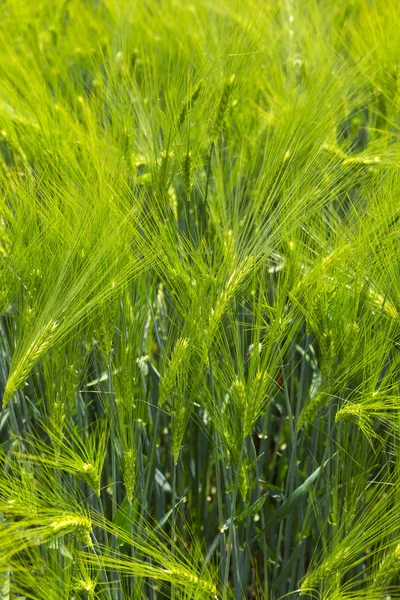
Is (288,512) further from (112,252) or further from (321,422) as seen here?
(112,252)

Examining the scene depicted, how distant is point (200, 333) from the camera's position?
0.80 meters

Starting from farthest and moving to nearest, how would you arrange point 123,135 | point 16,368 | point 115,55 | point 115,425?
point 115,55 → point 123,135 → point 115,425 → point 16,368

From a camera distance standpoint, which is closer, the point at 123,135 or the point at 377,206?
the point at 377,206

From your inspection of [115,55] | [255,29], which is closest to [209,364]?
[255,29]

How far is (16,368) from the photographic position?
2.49 feet

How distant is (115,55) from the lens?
1.39 meters

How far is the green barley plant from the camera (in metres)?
0.79

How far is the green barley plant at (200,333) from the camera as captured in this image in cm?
79

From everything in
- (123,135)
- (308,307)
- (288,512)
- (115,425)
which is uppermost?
(123,135)

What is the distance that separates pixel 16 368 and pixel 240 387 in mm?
214

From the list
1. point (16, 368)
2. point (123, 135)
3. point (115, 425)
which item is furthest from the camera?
point (123, 135)

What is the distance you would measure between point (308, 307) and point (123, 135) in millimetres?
345

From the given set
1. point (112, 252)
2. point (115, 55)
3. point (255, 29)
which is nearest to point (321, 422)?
point (112, 252)

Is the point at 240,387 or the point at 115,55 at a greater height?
the point at 115,55
